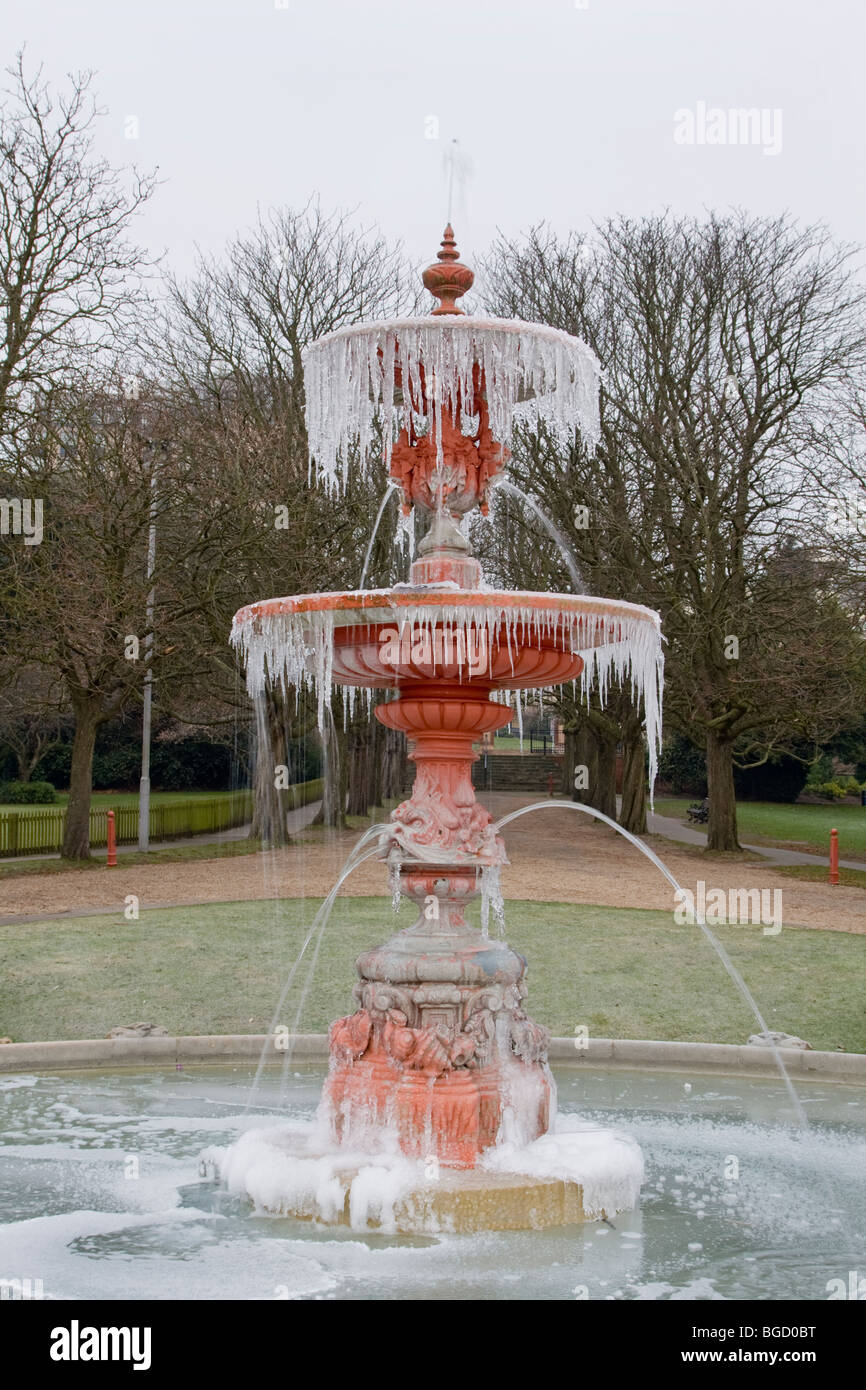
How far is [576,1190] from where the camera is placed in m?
6.71

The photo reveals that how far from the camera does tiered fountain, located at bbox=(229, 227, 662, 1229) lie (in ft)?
22.1

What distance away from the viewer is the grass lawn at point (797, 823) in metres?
37.2

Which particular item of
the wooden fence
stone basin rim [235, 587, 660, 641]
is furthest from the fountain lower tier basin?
the wooden fence

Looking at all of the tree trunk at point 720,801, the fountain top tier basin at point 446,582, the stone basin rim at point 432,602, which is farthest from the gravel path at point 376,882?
the stone basin rim at point 432,602

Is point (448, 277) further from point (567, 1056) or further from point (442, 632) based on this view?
point (567, 1056)

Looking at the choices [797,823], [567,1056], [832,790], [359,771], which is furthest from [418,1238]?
[832,790]

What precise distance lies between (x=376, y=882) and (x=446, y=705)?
48.7 feet

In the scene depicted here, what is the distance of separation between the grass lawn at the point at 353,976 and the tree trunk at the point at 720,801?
13691mm

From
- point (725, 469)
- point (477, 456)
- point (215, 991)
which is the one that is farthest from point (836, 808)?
point (477, 456)

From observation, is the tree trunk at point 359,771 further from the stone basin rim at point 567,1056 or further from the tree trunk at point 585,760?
the stone basin rim at point 567,1056

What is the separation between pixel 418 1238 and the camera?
6359mm

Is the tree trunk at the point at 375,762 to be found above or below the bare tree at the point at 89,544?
below

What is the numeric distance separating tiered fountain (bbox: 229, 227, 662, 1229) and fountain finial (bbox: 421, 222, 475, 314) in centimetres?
1

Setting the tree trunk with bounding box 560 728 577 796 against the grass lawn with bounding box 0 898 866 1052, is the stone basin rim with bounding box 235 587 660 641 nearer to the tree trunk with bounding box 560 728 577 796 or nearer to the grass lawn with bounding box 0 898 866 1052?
the grass lawn with bounding box 0 898 866 1052
